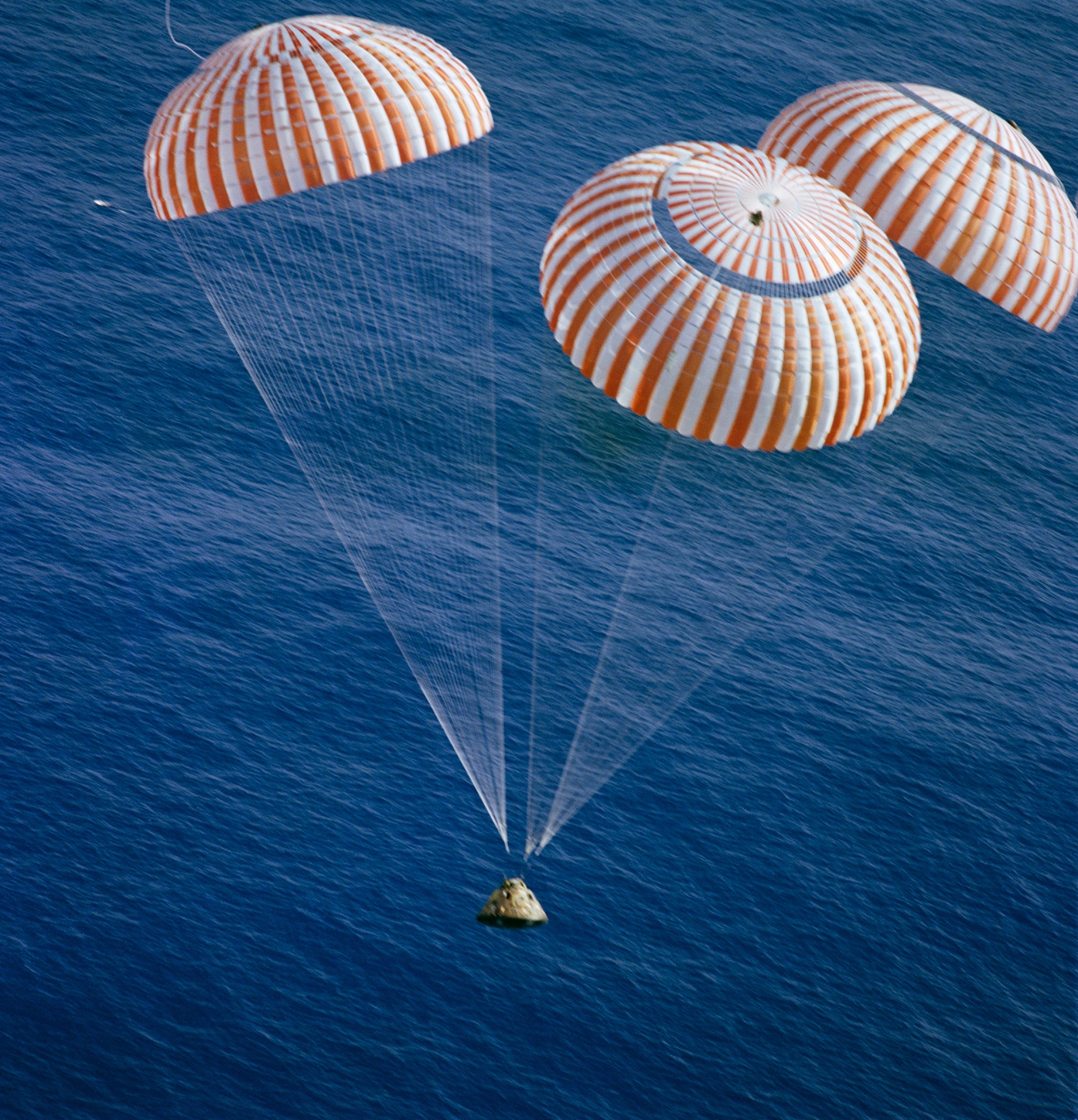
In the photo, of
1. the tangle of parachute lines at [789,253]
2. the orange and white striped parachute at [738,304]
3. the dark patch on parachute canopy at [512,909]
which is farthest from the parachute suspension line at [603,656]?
the orange and white striped parachute at [738,304]

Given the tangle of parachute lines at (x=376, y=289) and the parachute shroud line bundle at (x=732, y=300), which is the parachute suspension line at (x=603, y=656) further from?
the parachute shroud line bundle at (x=732, y=300)

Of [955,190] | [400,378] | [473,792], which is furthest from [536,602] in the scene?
[955,190]

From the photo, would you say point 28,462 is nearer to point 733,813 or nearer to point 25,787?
point 25,787

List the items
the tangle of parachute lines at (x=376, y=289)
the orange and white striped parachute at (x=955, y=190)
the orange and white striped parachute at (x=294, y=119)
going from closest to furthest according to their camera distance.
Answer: the orange and white striped parachute at (x=294, y=119) < the tangle of parachute lines at (x=376, y=289) < the orange and white striped parachute at (x=955, y=190)

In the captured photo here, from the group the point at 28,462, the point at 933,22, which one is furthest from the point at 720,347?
the point at 933,22

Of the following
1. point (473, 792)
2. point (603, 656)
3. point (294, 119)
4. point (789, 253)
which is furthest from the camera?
point (603, 656)

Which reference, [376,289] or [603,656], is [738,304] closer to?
[603,656]
